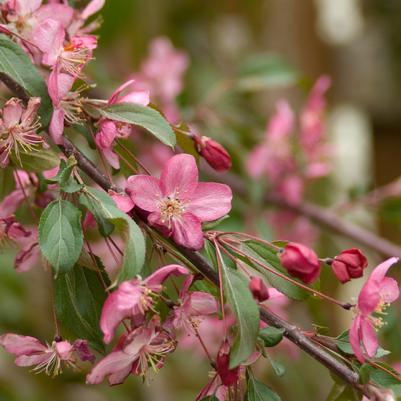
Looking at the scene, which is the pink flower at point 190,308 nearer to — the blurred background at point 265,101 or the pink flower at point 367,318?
the pink flower at point 367,318

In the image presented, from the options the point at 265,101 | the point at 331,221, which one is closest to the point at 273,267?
the point at 331,221

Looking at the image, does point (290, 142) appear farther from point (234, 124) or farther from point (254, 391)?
point (254, 391)

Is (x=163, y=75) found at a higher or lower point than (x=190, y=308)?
lower

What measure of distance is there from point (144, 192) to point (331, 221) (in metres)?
0.75

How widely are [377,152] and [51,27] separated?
5.58 ft

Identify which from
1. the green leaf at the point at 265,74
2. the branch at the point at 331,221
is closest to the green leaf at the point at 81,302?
the branch at the point at 331,221

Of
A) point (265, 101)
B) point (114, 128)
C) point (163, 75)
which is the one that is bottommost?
point (265, 101)

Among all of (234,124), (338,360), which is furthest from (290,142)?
(338,360)

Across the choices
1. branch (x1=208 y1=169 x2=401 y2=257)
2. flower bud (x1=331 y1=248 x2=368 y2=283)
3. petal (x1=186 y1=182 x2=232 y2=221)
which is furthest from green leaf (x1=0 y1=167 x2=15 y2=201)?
branch (x1=208 y1=169 x2=401 y2=257)

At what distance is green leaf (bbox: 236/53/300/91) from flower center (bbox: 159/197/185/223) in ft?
2.53

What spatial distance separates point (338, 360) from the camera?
55 centimetres

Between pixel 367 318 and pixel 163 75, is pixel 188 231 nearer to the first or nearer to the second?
pixel 367 318

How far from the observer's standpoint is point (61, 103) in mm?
537

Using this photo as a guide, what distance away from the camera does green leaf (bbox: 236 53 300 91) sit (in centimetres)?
127
